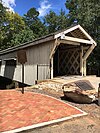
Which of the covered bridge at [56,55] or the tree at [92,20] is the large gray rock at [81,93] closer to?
the covered bridge at [56,55]

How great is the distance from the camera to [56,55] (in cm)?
2073

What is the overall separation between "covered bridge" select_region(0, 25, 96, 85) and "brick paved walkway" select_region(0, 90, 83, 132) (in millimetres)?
6145

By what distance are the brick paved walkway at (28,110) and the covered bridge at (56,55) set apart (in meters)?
6.14

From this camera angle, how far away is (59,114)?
283 inches

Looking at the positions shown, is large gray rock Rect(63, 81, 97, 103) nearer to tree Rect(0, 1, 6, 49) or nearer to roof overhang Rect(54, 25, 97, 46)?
roof overhang Rect(54, 25, 97, 46)

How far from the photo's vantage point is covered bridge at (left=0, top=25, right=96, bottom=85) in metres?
15.1

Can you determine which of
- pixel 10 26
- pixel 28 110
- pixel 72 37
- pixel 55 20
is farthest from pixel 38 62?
pixel 10 26

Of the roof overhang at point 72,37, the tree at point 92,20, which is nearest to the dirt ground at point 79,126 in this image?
the roof overhang at point 72,37

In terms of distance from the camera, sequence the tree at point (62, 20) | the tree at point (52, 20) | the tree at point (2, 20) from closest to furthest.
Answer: the tree at point (62, 20) < the tree at point (52, 20) < the tree at point (2, 20)

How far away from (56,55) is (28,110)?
13632mm

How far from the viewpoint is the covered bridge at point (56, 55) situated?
15.1 m

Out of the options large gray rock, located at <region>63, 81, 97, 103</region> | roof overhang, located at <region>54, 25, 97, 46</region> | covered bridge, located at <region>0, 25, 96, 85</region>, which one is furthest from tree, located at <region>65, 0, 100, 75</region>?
large gray rock, located at <region>63, 81, 97, 103</region>

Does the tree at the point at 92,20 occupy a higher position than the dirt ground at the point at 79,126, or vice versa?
the tree at the point at 92,20

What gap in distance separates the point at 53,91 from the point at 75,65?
8.02 m
